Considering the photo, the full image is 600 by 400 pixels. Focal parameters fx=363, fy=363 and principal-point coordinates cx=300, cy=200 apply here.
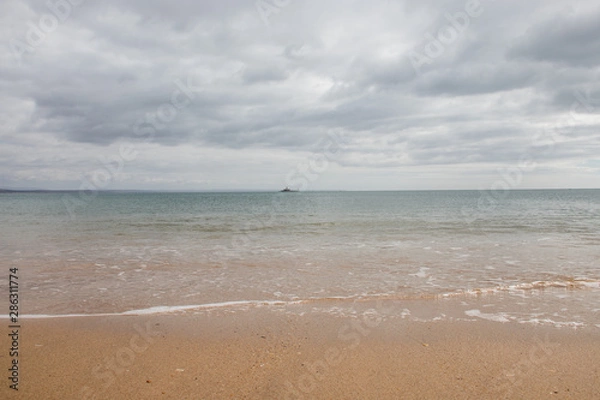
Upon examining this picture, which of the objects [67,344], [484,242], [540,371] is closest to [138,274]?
[67,344]

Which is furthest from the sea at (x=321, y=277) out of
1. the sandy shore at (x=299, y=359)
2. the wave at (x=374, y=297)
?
the sandy shore at (x=299, y=359)

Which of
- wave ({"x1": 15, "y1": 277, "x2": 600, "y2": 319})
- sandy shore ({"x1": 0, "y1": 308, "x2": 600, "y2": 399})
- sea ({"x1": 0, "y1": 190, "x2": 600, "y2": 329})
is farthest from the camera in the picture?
sea ({"x1": 0, "y1": 190, "x2": 600, "y2": 329})

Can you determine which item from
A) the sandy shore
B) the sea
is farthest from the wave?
the sandy shore

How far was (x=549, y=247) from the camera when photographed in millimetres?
17141

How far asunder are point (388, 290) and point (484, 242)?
39.2 feet

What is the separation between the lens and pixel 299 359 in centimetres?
551

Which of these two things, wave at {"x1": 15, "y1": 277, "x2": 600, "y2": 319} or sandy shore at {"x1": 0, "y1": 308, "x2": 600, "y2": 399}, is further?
wave at {"x1": 15, "y1": 277, "x2": 600, "y2": 319}

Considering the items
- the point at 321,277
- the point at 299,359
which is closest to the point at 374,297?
the point at 321,277

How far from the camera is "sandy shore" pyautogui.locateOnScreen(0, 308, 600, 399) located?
463 cm

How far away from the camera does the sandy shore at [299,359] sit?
4629mm

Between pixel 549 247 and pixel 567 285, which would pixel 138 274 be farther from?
pixel 549 247

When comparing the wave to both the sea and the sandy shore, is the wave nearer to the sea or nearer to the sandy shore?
the sea

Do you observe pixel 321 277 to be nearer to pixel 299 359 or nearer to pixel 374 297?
pixel 374 297

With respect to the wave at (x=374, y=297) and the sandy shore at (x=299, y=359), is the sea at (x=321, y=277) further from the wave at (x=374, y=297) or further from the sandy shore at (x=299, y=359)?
the sandy shore at (x=299, y=359)
